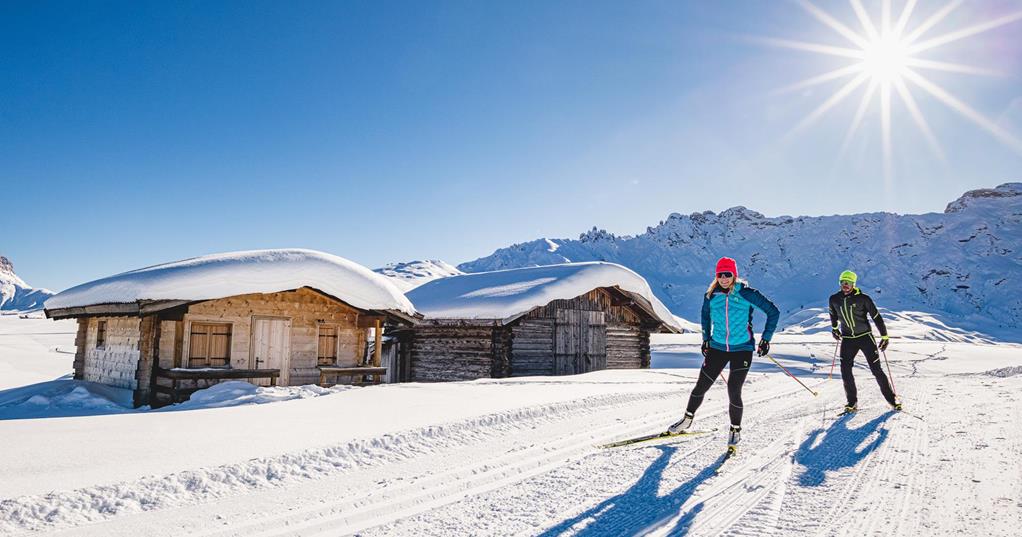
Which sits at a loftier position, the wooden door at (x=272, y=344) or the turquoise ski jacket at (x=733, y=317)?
the turquoise ski jacket at (x=733, y=317)

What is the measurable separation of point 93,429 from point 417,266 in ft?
476

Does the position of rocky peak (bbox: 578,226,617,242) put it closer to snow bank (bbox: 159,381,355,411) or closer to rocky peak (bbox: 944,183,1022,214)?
rocky peak (bbox: 944,183,1022,214)

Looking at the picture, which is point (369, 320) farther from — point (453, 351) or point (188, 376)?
point (453, 351)

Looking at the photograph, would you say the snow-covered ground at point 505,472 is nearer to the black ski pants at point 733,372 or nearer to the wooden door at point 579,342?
the black ski pants at point 733,372

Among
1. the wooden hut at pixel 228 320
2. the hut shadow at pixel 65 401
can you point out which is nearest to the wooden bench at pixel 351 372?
the wooden hut at pixel 228 320

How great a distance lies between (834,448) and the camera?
5.40 m

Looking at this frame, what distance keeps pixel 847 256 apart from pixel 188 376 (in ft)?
403

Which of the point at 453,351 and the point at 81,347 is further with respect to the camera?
the point at 453,351

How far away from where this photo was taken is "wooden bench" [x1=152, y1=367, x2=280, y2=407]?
11.2 meters

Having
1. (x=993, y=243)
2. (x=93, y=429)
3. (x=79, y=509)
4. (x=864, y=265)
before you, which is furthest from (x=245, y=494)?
(x=993, y=243)

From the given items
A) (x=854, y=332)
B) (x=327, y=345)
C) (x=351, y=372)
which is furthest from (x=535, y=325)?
→ (x=854, y=332)

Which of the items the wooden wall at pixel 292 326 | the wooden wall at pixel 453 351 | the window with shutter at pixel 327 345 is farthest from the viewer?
the wooden wall at pixel 453 351

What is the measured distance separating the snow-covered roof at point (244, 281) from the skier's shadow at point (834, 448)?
9.66 meters

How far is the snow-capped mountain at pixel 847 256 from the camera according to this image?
90.4 m
